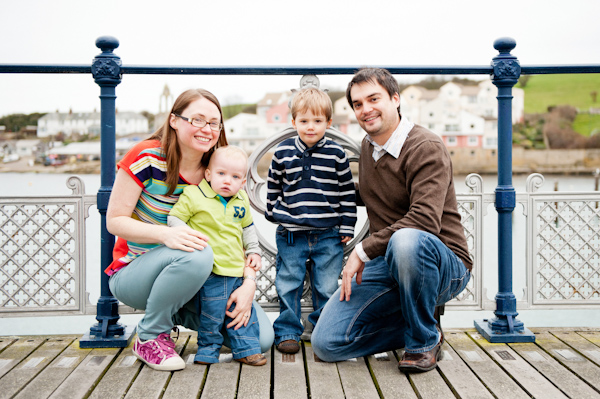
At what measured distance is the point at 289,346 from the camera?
1.91m

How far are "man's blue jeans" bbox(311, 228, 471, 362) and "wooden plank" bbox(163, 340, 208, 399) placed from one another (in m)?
0.42

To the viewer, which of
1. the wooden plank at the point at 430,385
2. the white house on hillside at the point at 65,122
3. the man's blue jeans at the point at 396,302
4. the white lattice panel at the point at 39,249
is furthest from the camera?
the white house on hillside at the point at 65,122

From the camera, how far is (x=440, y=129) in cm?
2145

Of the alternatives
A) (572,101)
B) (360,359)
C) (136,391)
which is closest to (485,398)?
(360,359)

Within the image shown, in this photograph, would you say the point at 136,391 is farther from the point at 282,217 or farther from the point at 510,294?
the point at 510,294

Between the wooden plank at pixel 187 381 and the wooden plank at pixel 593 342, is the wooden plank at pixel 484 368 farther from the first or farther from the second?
the wooden plank at pixel 187 381

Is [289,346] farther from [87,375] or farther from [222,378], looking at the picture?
[87,375]

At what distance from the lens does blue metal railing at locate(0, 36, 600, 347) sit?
2.02m

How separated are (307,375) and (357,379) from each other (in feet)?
0.56

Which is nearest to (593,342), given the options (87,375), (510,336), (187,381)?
(510,336)

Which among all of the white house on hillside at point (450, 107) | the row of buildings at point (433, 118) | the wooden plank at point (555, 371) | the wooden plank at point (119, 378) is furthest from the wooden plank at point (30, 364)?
the white house on hillside at point (450, 107)

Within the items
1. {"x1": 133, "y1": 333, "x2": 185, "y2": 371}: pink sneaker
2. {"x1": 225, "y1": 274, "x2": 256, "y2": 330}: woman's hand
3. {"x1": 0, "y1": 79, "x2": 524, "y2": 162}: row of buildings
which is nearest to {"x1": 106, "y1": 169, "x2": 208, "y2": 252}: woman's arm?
{"x1": 225, "y1": 274, "x2": 256, "y2": 330}: woman's hand

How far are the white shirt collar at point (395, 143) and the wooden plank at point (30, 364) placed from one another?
145 centimetres

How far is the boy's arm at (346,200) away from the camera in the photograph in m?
2.02
